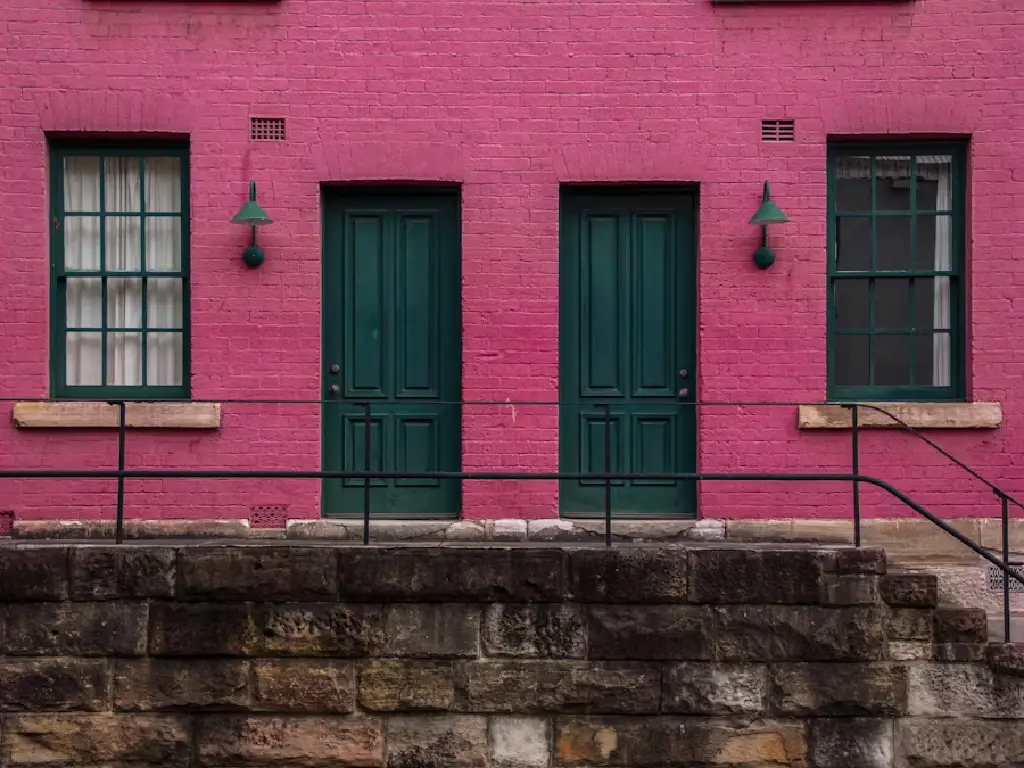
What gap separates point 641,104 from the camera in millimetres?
8242

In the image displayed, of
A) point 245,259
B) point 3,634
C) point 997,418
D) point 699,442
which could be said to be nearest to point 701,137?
point 699,442

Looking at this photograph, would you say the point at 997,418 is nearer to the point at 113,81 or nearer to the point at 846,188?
the point at 846,188

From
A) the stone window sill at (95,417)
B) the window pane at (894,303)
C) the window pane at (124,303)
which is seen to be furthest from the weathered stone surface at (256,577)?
the window pane at (894,303)

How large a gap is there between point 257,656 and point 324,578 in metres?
0.63

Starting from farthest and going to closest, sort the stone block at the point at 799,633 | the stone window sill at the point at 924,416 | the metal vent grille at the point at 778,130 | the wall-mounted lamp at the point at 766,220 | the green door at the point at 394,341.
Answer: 1. the green door at the point at 394,341
2. the metal vent grille at the point at 778,130
3. the stone window sill at the point at 924,416
4. the wall-mounted lamp at the point at 766,220
5. the stone block at the point at 799,633

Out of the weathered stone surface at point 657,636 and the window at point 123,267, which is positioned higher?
the window at point 123,267

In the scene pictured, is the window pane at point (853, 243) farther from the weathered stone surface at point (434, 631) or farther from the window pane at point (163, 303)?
the window pane at point (163, 303)

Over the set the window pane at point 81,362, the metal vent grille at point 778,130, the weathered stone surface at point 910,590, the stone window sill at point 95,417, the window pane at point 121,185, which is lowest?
the weathered stone surface at point 910,590

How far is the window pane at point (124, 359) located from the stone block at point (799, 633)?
16.4 feet

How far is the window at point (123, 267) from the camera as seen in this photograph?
8.44 metres

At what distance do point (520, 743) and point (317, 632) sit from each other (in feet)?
4.68

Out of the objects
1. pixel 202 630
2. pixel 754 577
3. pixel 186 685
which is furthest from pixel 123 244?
pixel 754 577

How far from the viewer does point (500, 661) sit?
6.47 meters

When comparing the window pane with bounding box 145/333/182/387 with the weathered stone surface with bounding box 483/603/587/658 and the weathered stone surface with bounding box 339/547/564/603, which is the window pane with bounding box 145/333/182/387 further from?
the weathered stone surface with bounding box 483/603/587/658
